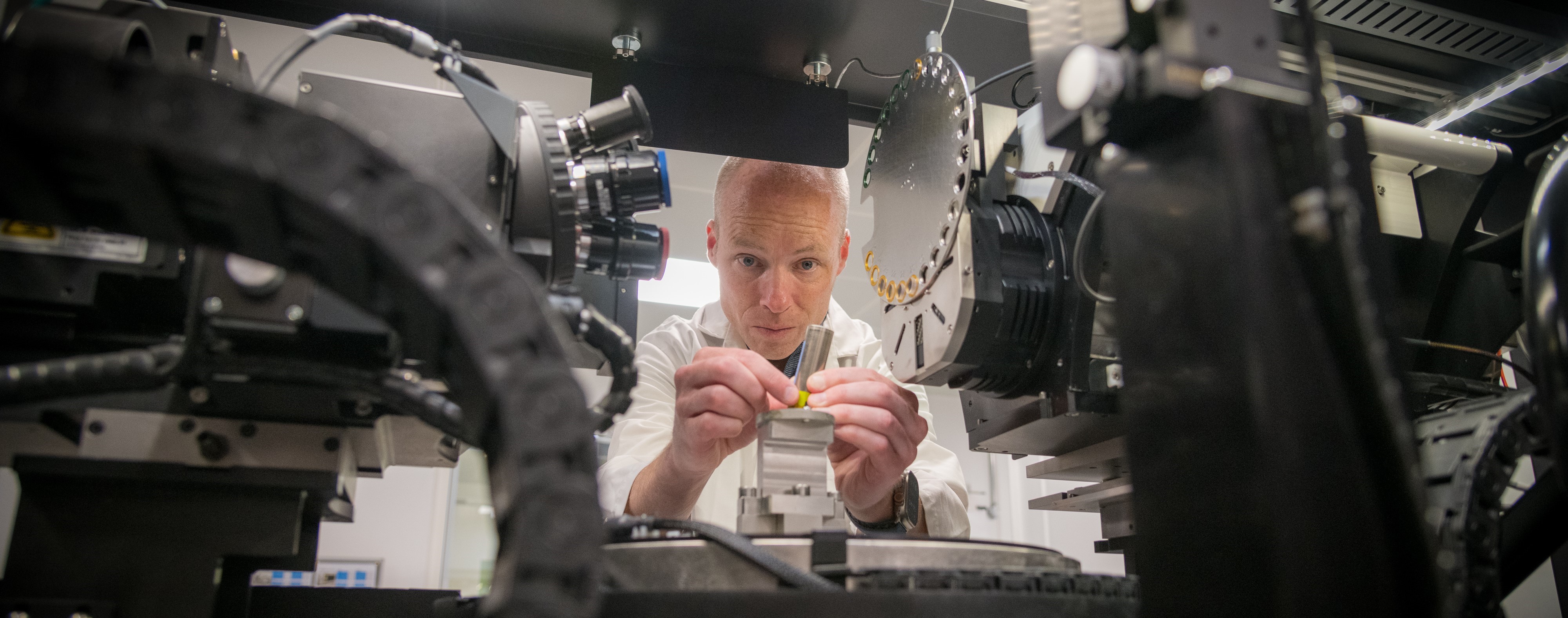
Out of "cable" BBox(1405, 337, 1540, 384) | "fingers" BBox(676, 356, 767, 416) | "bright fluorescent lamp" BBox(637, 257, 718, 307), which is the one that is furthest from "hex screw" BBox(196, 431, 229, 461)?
"bright fluorescent lamp" BBox(637, 257, 718, 307)

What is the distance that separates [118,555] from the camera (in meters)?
0.60

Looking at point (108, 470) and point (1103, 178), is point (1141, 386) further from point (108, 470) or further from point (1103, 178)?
point (108, 470)

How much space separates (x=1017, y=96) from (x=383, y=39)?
0.90m

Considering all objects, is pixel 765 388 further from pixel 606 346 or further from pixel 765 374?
pixel 606 346

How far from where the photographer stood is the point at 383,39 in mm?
734

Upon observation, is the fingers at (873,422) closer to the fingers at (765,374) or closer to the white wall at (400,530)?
the fingers at (765,374)

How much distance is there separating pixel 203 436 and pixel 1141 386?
0.68 m

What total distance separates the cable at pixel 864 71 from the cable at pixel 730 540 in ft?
2.48

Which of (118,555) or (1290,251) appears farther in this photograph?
(118,555)

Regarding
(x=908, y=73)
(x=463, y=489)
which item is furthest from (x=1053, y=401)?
(x=463, y=489)

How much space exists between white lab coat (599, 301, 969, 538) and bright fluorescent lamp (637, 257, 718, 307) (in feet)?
3.32

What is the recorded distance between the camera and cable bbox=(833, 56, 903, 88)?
115cm

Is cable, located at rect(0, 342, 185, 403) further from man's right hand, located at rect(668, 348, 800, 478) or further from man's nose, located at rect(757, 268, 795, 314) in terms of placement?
man's nose, located at rect(757, 268, 795, 314)

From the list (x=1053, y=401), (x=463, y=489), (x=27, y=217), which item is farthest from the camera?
(x=463, y=489)
